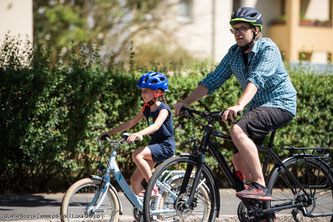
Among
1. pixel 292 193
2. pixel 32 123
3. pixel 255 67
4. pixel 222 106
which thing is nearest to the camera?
pixel 255 67

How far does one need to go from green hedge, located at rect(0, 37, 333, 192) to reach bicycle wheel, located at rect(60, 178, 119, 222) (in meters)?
2.30

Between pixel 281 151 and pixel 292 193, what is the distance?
294cm

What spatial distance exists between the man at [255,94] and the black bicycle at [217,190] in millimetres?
167

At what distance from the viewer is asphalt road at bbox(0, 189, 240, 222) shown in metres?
5.40

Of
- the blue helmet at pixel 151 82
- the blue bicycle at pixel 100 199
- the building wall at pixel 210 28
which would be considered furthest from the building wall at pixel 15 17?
the building wall at pixel 210 28

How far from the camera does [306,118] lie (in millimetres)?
7668

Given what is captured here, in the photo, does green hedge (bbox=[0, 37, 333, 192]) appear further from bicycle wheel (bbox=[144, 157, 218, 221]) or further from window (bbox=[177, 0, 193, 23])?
window (bbox=[177, 0, 193, 23])

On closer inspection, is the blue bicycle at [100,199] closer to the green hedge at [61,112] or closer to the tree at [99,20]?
the green hedge at [61,112]

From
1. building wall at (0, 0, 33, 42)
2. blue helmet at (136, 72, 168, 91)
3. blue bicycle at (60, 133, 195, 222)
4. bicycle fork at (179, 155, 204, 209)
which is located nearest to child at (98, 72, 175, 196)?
blue helmet at (136, 72, 168, 91)

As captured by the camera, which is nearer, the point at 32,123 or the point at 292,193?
the point at 292,193

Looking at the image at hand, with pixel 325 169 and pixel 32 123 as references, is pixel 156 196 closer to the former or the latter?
pixel 325 169

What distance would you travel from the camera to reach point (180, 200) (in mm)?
4270

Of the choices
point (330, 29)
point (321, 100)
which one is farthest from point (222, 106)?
point (330, 29)

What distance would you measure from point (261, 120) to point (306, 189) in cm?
101
